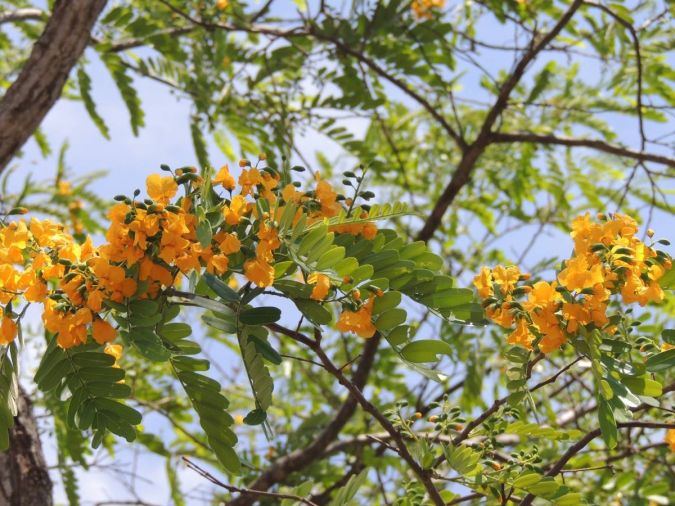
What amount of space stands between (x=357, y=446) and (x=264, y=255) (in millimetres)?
2081

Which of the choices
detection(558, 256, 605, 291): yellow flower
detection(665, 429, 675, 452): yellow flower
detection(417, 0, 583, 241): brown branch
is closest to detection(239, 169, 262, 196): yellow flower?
detection(558, 256, 605, 291): yellow flower

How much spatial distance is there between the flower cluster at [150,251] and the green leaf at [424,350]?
0.27 ft

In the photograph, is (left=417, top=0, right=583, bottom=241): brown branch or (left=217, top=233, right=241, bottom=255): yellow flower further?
(left=417, top=0, right=583, bottom=241): brown branch

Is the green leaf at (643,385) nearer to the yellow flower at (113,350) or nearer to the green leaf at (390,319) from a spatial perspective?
the green leaf at (390,319)

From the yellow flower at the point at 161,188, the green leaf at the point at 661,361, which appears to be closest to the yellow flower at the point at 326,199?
the yellow flower at the point at 161,188

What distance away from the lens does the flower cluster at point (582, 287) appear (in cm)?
150

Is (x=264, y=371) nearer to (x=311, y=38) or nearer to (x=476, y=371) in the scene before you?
(x=476, y=371)

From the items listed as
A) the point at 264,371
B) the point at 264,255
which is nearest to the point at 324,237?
the point at 264,255

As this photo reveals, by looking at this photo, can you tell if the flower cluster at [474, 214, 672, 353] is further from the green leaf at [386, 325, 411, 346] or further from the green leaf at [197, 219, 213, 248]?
the green leaf at [197, 219, 213, 248]

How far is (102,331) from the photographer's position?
144 centimetres

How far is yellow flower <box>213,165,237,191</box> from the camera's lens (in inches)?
60.2

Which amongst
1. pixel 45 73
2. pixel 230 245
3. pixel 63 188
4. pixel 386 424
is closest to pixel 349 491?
pixel 386 424

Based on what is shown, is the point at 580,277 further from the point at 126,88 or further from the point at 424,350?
the point at 126,88

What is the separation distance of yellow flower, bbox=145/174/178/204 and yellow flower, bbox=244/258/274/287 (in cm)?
18
